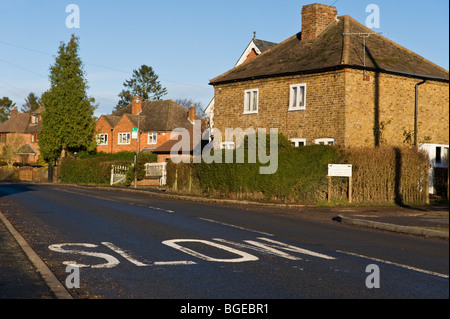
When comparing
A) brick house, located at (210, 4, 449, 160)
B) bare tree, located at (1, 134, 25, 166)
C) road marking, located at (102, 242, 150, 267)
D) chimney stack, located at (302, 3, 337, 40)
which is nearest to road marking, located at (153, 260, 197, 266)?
road marking, located at (102, 242, 150, 267)

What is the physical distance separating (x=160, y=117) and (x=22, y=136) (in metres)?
29.9

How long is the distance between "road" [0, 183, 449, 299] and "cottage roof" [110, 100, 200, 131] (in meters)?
61.3

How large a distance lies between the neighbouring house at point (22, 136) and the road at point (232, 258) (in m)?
82.5

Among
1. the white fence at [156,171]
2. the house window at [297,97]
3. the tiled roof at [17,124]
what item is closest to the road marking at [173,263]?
the house window at [297,97]

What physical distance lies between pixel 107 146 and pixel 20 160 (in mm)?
29763

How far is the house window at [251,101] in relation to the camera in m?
36.4

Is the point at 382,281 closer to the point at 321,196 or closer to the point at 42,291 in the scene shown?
the point at 42,291

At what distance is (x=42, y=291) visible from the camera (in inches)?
291

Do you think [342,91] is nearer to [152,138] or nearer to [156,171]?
[156,171]

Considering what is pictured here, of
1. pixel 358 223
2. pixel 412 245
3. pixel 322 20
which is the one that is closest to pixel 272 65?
pixel 322 20

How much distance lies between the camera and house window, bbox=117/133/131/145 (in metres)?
77.9

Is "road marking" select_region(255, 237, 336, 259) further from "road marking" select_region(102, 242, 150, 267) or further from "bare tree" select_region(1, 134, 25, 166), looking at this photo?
"bare tree" select_region(1, 134, 25, 166)

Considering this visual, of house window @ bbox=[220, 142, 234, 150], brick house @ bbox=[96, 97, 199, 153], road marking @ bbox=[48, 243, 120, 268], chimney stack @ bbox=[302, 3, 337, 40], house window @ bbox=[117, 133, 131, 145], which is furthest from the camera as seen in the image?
house window @ bbox=[117, 133, 131, 145]

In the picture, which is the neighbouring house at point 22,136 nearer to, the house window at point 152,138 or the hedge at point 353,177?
the house window at point 152,138
